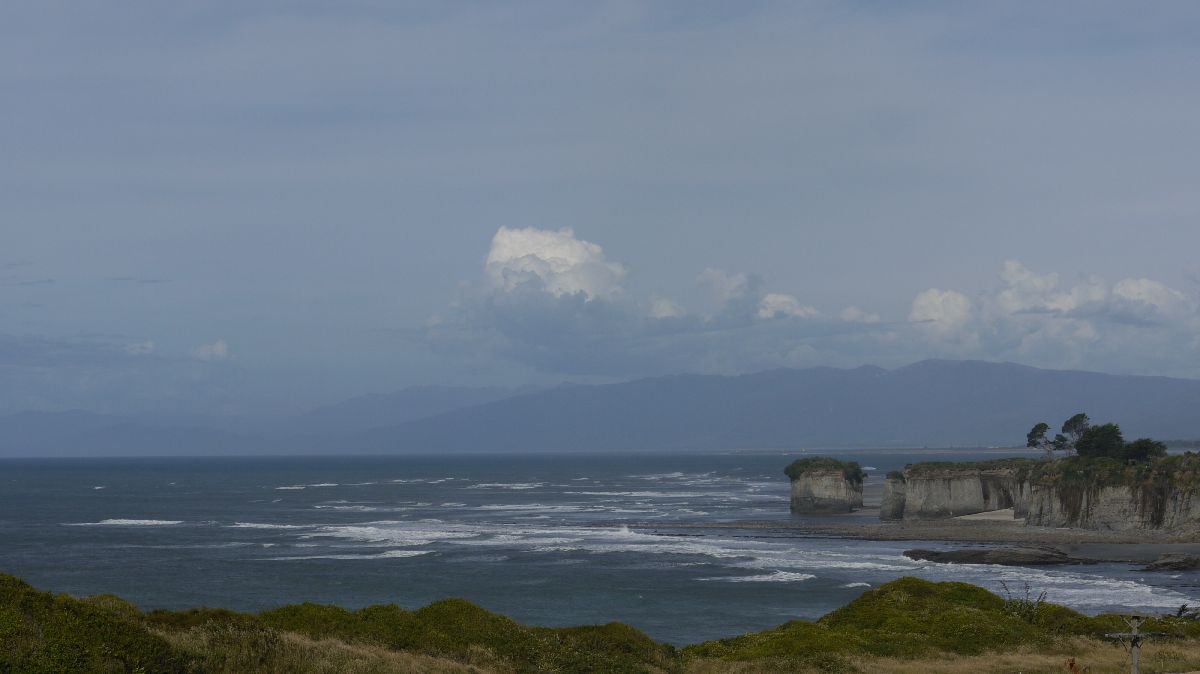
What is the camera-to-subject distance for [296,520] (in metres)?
119

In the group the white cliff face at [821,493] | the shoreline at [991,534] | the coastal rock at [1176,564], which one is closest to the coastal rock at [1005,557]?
the shoreline at [991,534]

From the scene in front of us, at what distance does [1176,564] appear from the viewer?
6925 cm

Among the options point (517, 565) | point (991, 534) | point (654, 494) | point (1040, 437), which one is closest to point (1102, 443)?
point (991, 534)

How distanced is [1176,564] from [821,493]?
52545 mm

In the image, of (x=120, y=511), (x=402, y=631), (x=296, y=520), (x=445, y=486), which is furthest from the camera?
(x=445, y=486)

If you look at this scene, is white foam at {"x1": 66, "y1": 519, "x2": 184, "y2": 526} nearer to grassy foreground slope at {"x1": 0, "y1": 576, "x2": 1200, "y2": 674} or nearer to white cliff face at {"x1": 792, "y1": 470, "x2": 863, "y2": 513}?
white cliff face at {"x1": 792, "y1": 470, "x2": 863, "y2": 513}

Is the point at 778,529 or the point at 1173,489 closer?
the point at 1173,489

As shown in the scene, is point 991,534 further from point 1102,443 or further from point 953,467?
point 953,467

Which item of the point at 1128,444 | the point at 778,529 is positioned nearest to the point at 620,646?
the point at 778,529

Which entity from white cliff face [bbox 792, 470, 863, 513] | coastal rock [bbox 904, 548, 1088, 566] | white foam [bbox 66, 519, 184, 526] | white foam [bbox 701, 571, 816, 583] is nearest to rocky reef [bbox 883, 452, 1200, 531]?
white cliff face [bbox 792, 470, 863, 513]

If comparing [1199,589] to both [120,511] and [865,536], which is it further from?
[120,511]

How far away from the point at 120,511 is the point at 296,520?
30.6 metres

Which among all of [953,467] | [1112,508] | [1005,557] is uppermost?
[953,467]

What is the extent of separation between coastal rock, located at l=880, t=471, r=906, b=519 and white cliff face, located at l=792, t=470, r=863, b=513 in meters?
9.67
